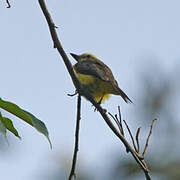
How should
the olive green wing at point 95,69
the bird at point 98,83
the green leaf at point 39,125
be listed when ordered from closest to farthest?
the green leaf at point 39,125 → the bird at point 98,83 → the olive green wing at point 95,69

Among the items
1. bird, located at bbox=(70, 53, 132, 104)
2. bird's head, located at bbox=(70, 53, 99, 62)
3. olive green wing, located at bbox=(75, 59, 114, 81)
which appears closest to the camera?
bird, located at bbox=(70, 53, 132, 104)

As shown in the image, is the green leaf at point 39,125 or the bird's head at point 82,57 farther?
the bird's head at point 82,57

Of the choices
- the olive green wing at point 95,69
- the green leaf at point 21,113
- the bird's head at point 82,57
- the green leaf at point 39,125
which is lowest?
the bird's head at point 82,57

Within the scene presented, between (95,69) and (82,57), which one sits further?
(82,57)

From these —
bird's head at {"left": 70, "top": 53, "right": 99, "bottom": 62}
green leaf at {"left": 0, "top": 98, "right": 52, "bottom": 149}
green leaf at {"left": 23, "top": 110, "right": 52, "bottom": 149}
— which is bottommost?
bird's head at {"left": 70, "top": 53, "right": 99, "bottom": 62}

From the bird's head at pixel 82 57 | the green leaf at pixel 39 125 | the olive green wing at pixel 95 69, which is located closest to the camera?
the green leaf at pixel 39 125

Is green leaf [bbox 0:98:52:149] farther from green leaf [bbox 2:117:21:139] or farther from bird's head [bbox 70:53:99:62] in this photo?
bird's head [bbox 70:53:99:62]

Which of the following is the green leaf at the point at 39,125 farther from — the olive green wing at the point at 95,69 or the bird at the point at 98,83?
the olive green wing at the point at 95,69

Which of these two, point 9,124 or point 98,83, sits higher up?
point 9,124

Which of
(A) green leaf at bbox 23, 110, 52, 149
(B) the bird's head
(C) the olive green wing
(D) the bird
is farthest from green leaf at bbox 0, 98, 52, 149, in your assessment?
(B) the bird's head

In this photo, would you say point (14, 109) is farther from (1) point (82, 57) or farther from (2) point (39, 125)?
(1) point (82, 57)

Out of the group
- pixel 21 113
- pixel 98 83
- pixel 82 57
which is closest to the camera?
pixel 21 113

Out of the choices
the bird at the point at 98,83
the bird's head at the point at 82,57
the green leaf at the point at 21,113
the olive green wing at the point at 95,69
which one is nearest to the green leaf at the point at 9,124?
the green leaf at the point at 21,113

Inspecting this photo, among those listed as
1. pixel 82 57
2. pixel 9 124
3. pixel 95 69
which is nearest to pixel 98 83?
pixel 95 69
